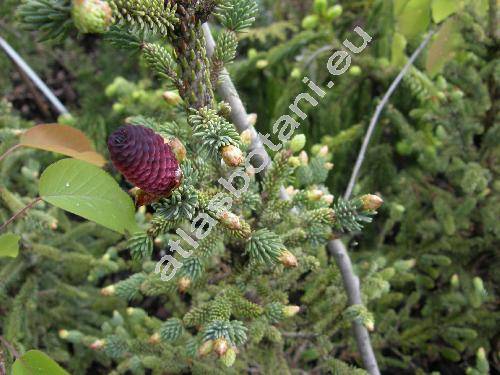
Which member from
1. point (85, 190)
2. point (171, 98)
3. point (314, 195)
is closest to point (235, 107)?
point (171, 98)

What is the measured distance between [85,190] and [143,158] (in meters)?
0.25

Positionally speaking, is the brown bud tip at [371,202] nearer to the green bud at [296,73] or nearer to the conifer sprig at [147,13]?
the conifer sprig at [147,13]

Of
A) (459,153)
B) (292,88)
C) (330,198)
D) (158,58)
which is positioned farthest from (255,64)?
(158,58)

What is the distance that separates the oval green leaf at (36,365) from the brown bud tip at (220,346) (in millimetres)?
289

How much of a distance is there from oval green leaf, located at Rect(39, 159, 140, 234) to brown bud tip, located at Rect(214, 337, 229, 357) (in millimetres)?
258

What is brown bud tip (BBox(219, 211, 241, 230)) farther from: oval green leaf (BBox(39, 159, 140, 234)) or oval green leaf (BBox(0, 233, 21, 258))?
oval green leaf (BBox(0, 233, 21, 258))

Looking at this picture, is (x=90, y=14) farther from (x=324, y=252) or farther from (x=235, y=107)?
(x=324, y=252)

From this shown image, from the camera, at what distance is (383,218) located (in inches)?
90.0

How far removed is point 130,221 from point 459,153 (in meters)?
1.41

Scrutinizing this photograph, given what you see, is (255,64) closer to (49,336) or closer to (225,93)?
(225,93)

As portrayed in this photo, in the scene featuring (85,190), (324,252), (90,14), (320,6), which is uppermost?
(320,6)

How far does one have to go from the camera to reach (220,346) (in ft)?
2.92

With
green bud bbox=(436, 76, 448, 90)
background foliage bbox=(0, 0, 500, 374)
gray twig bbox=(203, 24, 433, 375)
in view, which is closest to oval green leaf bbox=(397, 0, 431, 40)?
background foliage bbox=(0, 0, 500, 374)

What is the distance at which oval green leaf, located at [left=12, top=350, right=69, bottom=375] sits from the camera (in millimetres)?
903
